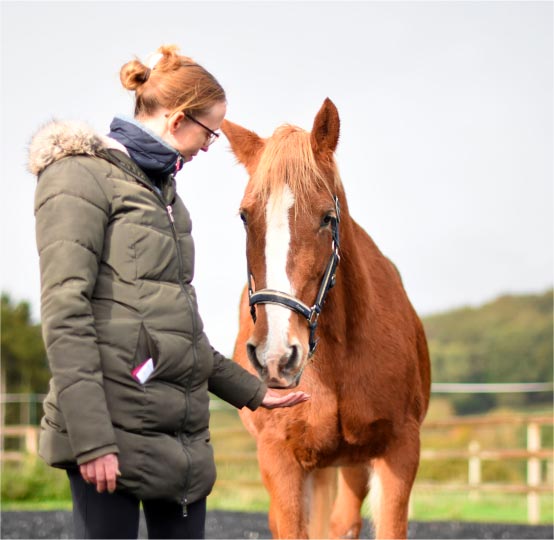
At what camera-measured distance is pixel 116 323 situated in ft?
7.32

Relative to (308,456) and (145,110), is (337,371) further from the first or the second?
(145,110)

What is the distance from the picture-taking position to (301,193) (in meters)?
3.36

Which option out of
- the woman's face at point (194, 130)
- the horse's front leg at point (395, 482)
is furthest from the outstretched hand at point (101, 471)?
the horse's front leg at point (395, 482)

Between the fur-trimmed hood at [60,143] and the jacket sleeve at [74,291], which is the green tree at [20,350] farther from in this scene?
the jacket sleeve at [74,291]

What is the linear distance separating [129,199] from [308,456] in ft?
6.45

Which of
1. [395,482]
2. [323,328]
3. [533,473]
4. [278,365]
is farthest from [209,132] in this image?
[533,473]

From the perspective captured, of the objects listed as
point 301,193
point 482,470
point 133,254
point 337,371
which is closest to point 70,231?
point 133,254

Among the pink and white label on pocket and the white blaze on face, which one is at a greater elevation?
the white blaze on face

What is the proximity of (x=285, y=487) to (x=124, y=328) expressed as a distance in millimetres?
1867

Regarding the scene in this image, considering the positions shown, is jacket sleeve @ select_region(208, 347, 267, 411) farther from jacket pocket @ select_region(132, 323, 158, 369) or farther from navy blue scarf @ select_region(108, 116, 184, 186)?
navy blue scarf @ select_region(108, 116, 184, 186)

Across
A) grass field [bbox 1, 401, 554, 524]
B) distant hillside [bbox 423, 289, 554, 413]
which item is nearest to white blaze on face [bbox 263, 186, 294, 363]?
grass field [bbox 1, 401, 554, 524]

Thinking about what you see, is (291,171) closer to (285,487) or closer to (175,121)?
(175,121)

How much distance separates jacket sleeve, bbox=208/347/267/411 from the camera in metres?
2.66

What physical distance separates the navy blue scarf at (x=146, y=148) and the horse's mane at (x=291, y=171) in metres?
0.94
